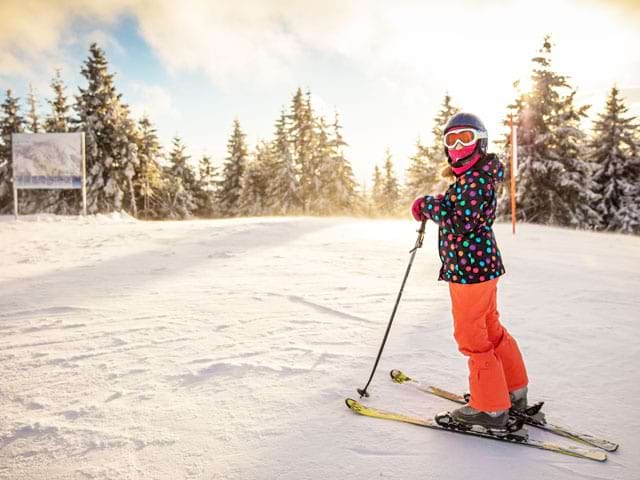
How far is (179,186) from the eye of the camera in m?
36.4

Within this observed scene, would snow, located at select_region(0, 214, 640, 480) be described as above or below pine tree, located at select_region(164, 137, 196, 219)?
below

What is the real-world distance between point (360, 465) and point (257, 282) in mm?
3806

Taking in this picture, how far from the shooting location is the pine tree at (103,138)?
86.0 ft

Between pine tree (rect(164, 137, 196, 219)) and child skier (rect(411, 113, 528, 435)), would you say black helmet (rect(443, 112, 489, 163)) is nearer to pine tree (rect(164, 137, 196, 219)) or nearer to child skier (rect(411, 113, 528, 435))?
child skier (rect(411, 113, 528, 435))

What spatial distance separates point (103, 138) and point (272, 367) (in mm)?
28479

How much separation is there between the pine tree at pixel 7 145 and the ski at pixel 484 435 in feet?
119

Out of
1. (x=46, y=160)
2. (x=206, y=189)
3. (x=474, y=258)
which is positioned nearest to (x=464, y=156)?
(x=474, y=258)

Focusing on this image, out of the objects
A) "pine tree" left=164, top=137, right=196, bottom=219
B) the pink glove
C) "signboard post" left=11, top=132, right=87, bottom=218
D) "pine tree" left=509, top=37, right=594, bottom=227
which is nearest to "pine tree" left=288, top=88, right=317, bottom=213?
"pine tree" left=164, top=137, right=196, bottom=219

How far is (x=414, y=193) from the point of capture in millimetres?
33875

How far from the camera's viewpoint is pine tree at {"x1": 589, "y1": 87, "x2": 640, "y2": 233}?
73.9 feet

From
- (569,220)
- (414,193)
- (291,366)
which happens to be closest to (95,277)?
(291,366)

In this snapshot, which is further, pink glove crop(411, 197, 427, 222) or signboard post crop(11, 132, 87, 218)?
signboard post crop(11, 132, 87, 218)

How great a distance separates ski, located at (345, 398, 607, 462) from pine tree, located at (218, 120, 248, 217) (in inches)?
1527

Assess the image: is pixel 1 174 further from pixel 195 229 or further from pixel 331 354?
pixel 331 354
